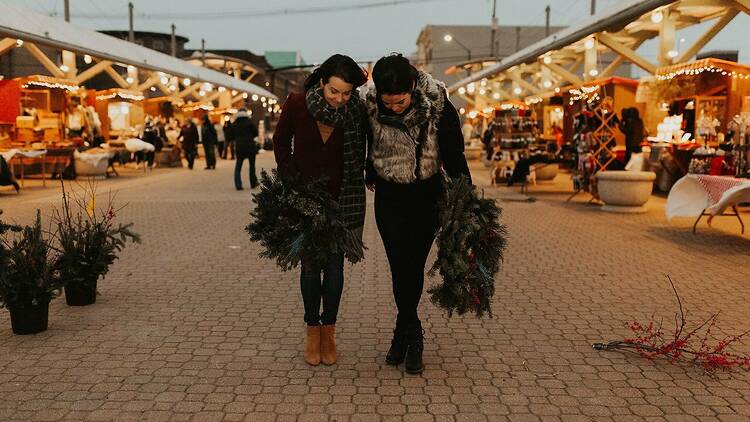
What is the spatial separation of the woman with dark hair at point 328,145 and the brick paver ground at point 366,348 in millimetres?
481

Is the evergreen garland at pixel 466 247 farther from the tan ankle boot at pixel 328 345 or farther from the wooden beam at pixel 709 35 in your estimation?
the wooden beam at pixel 709 35

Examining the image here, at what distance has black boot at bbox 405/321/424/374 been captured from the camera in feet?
13.5

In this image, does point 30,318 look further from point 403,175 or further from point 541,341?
point 541,341

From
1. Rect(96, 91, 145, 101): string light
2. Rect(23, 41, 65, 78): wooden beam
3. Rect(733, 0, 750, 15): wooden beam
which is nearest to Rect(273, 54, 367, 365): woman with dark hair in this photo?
Rect(733, 0, 750, 15): wooden beam

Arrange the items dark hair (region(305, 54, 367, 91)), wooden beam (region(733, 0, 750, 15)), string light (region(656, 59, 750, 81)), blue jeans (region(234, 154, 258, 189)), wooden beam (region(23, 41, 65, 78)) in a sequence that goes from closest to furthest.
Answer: dark hair (region(305, 54, 367, 91)) → wooden beam (region(733, 0, 750, 15)) → string light (region(656, 59, 750, 81)) → blue jeans (region(234, 154, 258, 189)) → wooden beam (region(23, 41, 65, 78))

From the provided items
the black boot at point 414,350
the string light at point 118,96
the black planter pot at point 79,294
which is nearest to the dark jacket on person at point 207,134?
the string light at point 118,96

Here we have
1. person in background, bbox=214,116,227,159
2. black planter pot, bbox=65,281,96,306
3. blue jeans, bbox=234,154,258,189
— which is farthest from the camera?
person in background, bbox=214,116,227,159

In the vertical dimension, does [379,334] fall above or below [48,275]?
below

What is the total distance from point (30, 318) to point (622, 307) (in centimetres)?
448

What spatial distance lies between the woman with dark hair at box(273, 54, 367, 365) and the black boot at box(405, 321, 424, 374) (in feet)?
1.58

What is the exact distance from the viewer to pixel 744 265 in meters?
7.46

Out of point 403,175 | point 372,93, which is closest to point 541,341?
point 403,175

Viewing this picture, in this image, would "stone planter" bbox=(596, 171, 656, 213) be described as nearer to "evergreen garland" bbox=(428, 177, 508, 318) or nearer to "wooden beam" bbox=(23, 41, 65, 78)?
"evergreen garland" bbox=(428, 177, 508, 318)

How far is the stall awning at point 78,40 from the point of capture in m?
13.8
